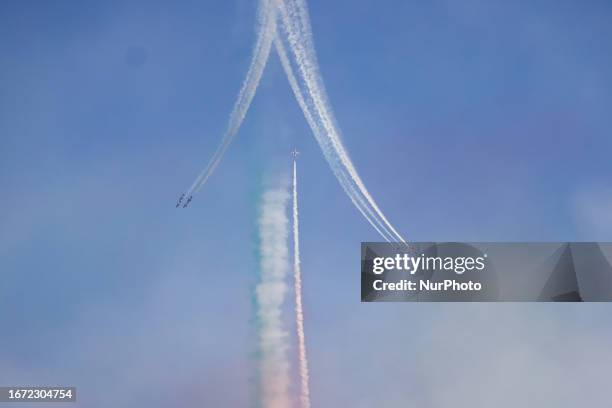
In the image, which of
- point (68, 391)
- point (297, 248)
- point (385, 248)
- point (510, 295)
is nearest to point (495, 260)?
point (510, 295)

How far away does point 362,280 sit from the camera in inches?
1067

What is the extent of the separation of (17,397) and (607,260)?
16092 mm

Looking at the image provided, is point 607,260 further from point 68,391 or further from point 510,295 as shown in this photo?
point 68,391

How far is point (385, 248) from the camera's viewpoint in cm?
2706

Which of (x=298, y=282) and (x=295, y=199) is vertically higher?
(x=295, y=199)

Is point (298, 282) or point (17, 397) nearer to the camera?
point (17, 397)

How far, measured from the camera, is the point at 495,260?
2691 cm

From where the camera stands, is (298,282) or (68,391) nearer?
(68,391)

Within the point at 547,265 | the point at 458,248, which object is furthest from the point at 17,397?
the point at 547,265

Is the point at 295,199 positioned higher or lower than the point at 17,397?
higher

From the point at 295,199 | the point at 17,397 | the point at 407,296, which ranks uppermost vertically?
the point at 295,199

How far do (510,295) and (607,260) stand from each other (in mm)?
2767

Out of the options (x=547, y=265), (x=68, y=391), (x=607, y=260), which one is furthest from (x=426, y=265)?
(x=68, y=391)

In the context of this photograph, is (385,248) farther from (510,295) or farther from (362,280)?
(510,295)
